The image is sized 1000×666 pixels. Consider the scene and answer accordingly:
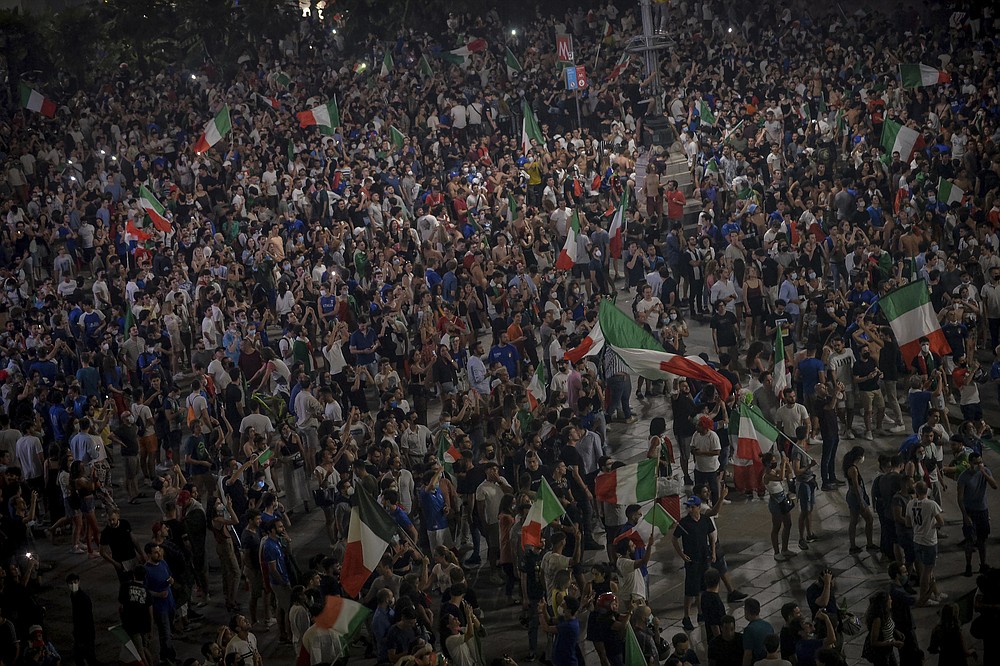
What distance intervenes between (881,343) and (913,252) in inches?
183

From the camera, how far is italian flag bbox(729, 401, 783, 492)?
1545 cm

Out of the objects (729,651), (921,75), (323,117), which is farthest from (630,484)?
(323,117)

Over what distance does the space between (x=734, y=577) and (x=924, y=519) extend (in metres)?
2.27

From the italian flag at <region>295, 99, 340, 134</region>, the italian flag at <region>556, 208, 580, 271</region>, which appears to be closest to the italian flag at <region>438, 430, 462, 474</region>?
the italian flag at <region>556, 208, 580, 271</region>

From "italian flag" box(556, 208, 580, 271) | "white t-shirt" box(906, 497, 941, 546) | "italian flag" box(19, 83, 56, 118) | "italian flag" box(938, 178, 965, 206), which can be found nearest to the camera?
"white t-shirt" box(906, 497, 941, 546)

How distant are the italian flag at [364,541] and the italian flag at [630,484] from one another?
2389 millimetres

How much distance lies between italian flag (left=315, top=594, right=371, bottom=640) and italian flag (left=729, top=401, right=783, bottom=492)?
5125mm

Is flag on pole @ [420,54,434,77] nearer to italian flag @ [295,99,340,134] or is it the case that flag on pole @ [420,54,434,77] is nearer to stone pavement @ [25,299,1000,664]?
italian flag @ [295,99,340,134]

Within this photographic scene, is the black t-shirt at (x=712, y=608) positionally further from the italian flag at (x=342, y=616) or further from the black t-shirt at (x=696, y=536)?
the italian flag at (x=342, y=616)

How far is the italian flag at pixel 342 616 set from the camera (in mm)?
12711

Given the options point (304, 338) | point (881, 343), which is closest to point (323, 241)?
point (304, 338)

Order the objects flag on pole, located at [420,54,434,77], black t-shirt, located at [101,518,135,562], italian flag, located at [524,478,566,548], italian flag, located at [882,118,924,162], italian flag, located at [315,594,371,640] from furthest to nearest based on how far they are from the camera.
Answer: flag on pole, located at [420,54,434,77] < italian flag, located at [882,118,924,162] < black t-shirt, located at [101,518,135,562] < italian flag, located at [524,478,566,548] < italian flag, located at [315,594,371,640]

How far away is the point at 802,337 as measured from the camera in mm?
21406

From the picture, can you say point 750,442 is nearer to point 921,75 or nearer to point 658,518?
point 658,518
